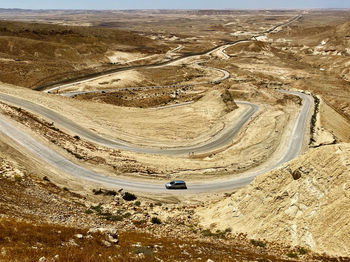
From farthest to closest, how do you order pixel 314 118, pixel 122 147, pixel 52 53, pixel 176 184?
pixel 52 53 < pixel 314 118 < pixel 122 147 < pixel 176 184

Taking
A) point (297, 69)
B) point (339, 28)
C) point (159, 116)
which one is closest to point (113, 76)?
point (159, 116)

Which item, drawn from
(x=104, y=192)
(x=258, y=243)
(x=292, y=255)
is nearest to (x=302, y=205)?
(x=292, y=255)

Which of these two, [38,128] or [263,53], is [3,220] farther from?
[263,53]

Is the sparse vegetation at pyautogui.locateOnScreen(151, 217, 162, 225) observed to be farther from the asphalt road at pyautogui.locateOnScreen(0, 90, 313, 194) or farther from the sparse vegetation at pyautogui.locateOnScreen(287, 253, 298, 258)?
the sparse vegetation at pyautogui.locateOnScreen(287, 253, 298, 258)

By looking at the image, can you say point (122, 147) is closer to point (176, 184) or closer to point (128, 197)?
point (176, 184)

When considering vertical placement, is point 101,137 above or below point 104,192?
above

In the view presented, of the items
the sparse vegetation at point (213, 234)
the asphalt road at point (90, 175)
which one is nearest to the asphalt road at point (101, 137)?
the asphalt road at point (90, 175)

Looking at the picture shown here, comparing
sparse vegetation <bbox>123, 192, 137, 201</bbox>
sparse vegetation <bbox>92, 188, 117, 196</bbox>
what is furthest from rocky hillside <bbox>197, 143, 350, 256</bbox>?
sparse vegetation <bbox>92, 188, 117, 196</bbox>

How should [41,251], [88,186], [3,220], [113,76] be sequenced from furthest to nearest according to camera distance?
[113,76] < [88,186] < [3,220] < [41,251]

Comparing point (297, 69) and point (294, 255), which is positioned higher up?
point (297, 69)
